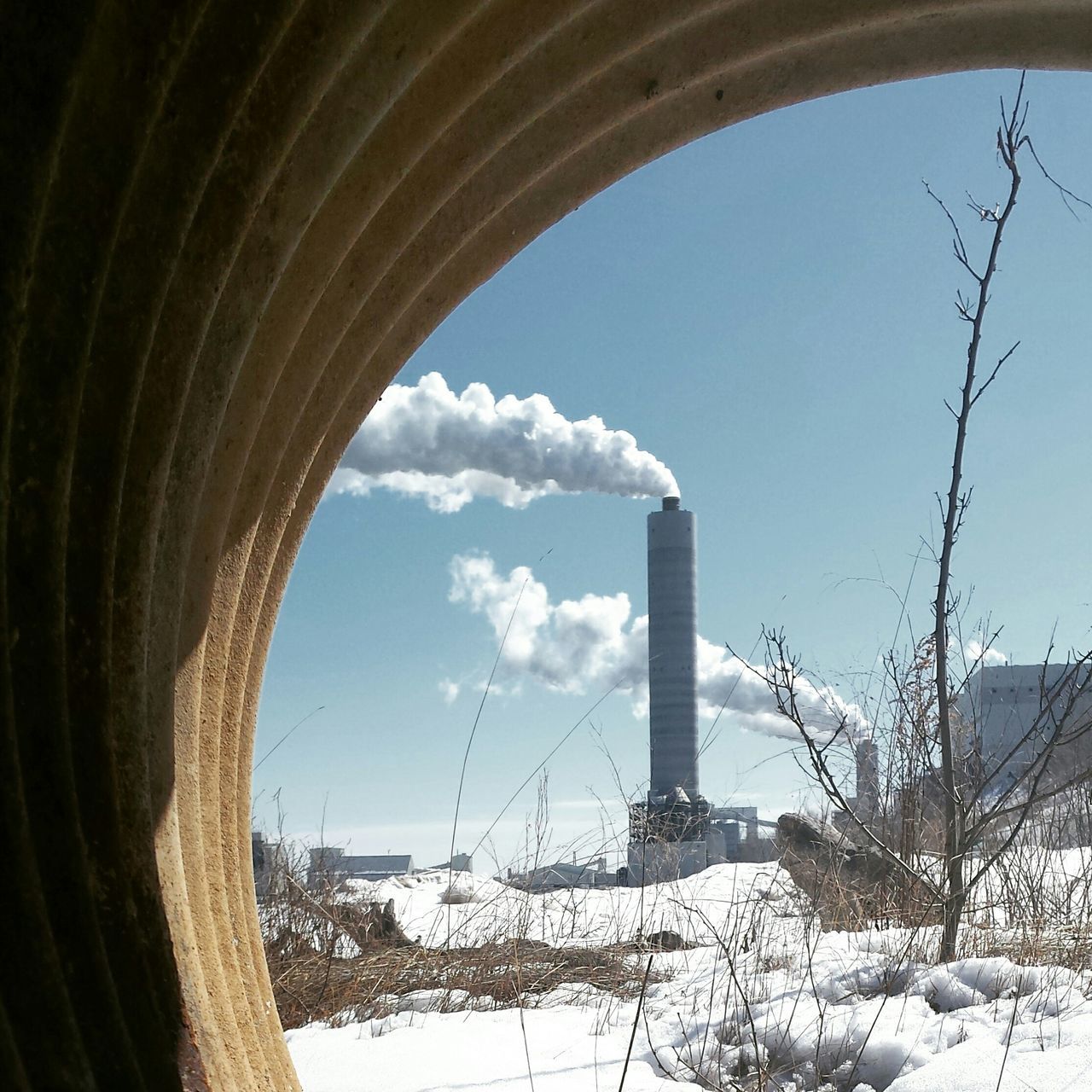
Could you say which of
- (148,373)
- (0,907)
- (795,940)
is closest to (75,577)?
(148,373)

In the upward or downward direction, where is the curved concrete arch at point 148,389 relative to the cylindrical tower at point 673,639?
downward

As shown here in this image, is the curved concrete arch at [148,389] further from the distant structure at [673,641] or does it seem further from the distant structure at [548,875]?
the distant structure at [673,641]

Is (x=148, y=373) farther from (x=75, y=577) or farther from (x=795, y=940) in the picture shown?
(x=795, y=940)

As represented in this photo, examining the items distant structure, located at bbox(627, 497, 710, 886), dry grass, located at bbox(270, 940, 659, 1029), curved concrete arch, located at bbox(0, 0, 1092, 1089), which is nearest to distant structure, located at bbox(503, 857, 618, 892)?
dry grass, located at bbox(270, 940, 659, 1029)

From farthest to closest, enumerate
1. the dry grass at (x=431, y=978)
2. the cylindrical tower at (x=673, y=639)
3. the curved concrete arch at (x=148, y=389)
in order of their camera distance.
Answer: the cylindrical tower at (x=673, y=639)
the dry grass at (x=431, y=978)
the curved concrete arch at (x=148, y=389)

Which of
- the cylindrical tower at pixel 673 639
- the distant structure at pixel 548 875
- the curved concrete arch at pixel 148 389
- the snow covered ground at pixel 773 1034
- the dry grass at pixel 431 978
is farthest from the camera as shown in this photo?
the cylindrical tower at pixel 673 639

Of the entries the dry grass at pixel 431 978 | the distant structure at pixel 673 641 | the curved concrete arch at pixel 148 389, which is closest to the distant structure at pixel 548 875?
the dry grass at pixel 431 978
